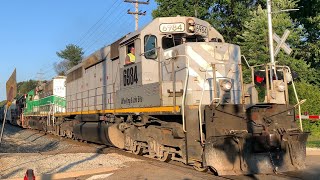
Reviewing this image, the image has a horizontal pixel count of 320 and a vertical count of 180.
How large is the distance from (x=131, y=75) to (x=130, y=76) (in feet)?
0.25

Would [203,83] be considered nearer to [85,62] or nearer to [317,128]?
[85,62]

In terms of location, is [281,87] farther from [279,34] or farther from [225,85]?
[279,34]

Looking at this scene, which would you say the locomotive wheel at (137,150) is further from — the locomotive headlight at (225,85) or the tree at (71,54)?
the tree at (71,54)

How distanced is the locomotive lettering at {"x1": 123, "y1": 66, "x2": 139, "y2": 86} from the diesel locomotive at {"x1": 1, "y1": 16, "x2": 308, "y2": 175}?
3 cm

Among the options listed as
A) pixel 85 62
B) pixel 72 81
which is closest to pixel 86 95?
pixel 85 62

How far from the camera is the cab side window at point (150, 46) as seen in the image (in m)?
9.12

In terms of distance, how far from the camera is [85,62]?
48.5 ft

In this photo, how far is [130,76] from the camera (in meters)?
9.95

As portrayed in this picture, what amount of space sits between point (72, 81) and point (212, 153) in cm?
1143

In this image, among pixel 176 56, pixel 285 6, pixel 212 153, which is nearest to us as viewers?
pixel 212 153

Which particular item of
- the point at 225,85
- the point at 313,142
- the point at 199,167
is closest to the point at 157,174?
the point at 199,167

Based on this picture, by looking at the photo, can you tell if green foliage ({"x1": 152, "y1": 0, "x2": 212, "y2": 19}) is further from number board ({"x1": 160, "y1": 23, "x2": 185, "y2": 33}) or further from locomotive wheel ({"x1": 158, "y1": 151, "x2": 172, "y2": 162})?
locomotive wheel ({"x1": 158, "y1": 151, "x2": 172, "y2": 162})

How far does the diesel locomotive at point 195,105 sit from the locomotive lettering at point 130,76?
27 mm

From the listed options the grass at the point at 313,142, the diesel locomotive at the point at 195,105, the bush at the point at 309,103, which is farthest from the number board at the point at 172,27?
the bush at the point at 309,103
